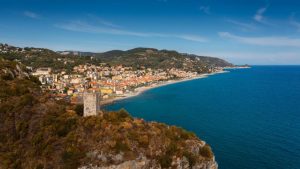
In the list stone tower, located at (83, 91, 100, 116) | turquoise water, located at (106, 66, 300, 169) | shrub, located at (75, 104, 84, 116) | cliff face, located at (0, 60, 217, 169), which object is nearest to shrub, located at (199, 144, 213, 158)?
cliff face, located at (0, 60, 217, 169)

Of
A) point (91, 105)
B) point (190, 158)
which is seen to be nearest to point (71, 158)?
point (91, 105)

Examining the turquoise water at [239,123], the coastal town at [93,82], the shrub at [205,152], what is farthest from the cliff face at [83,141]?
the coastal town at [93,82]

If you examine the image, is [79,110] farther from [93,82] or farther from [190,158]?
[93,82]

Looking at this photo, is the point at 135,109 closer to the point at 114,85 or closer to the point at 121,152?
the point at 114,85

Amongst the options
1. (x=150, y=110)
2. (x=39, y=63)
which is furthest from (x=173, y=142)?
(x=39, y=63)

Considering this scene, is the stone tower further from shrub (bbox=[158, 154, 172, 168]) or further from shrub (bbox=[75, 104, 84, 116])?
shrub (bbox=[158, 154, 172, 168])

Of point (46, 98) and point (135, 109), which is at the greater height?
point (46, 98)

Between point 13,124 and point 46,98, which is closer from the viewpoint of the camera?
point 13,124

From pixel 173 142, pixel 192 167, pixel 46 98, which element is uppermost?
pixel 46 98

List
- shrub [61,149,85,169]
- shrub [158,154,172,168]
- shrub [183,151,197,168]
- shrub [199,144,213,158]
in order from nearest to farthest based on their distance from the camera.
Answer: shrub [61,149,85,169] < shrub [158,154,172,168] < shrub [183,151,197,168] < shrub [199,144,213,158]
